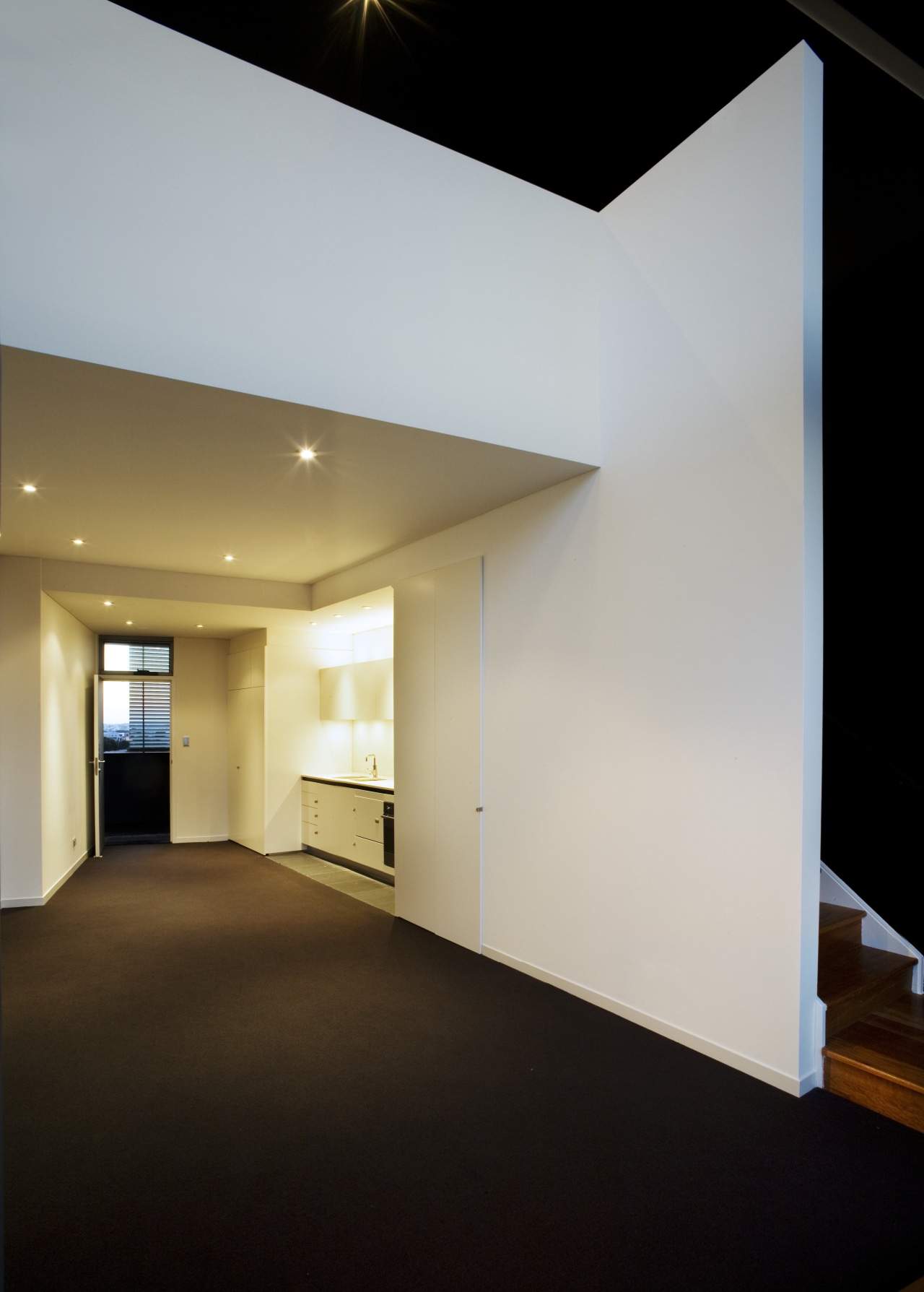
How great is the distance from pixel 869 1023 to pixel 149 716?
8.91 metres

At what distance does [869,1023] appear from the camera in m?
3.20

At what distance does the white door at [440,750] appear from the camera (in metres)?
4.93

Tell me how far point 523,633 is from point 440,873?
184 centimetres

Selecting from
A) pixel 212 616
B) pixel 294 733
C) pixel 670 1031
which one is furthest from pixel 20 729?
pixel 670 1031

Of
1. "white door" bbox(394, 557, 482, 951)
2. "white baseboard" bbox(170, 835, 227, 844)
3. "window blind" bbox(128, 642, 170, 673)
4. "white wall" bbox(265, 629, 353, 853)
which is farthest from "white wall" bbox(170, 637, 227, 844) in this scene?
"white door" bbox(394, 557, 482, 951)

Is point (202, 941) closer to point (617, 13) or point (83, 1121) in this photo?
point (83, 1121)

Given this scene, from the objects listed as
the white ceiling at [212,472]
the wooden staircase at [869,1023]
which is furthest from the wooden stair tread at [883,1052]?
the white ceiling at [212,472]

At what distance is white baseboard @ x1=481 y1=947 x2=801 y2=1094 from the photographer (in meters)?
3.02

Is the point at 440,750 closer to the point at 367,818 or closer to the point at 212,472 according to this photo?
the point at 367,818

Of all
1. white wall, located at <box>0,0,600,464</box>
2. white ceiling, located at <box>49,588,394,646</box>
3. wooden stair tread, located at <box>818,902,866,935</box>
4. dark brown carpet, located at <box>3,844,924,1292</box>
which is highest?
white wall, located at <box>0,0,600,464</box>

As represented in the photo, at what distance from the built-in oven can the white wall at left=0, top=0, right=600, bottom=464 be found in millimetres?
3799

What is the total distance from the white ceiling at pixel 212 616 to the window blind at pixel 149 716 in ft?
3.09

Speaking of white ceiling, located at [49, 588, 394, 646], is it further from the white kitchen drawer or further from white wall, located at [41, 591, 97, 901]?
the white kitchen drawer

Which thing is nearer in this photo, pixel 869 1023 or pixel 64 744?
pixel 869 1023
